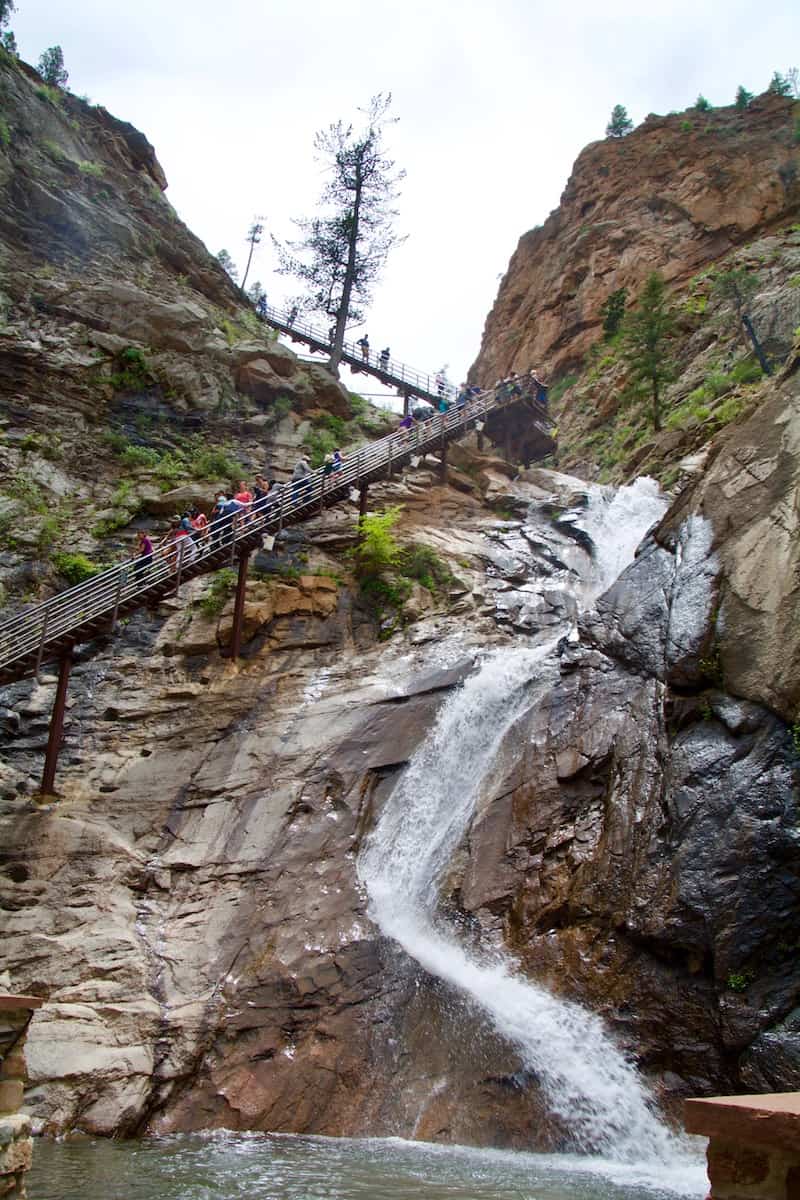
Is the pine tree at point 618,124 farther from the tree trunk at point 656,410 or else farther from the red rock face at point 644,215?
the tree trunk at point 656,410

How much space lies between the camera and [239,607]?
18188mm

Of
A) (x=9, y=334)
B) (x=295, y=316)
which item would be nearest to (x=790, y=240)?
(x=295, y=316)

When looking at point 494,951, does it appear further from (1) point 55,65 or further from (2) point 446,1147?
(1) point 55,65

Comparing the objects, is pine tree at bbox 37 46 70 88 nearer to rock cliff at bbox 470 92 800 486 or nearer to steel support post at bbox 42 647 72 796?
rock cliff at bbox 470 92 800 486

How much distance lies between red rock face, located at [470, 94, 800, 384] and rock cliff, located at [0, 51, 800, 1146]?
27024 mm

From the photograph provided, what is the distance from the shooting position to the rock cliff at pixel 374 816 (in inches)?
385

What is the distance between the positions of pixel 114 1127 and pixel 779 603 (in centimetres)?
1079

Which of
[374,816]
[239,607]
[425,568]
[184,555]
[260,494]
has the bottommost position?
[374,816]

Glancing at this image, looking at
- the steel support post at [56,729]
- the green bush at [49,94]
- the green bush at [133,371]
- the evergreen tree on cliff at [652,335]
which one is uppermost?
the green bush at [49,94]

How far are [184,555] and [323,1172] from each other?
1282cm

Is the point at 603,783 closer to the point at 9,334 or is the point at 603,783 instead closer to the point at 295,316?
the point at 9,334

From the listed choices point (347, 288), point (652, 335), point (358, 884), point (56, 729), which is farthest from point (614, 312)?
point (358, 884)

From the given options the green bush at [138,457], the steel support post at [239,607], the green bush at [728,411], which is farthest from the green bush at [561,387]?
the steel support post at [239,607]

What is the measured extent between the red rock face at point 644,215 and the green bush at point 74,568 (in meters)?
33.0
